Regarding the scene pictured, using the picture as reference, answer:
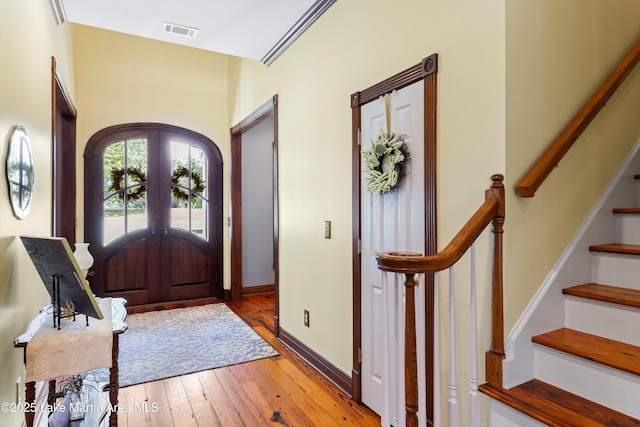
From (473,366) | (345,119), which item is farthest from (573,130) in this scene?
(345,119)

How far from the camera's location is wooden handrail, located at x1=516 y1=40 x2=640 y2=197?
1.49 metres

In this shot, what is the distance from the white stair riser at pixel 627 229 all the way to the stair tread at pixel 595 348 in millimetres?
633

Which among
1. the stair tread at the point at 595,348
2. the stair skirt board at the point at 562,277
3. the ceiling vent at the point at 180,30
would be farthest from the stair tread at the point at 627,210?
the ceiling vent at the point at 180,30

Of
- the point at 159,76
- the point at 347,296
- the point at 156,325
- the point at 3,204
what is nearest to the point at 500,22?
the point at 347,296

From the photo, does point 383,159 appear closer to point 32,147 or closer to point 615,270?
point 615,270

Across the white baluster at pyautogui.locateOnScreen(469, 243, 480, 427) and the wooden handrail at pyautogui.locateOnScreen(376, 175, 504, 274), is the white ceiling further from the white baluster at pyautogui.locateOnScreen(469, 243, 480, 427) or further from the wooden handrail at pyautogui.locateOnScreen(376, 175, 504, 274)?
the white baluster at pyautogui.locateOnScreen(469, 243, 480, 427)

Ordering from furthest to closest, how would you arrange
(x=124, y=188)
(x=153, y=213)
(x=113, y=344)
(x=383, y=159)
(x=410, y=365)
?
(x=153, y=213) < (x=124, y=188) < (x=383, y=159) < (x=113, y=344) < (x=410, y=365)

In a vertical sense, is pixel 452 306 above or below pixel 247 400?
above

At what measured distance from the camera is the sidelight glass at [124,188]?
4664 millimetres

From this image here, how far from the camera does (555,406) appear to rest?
1363 millimetres

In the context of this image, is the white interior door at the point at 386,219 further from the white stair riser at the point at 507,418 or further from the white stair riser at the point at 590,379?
the white stair riser at the point at 590,379

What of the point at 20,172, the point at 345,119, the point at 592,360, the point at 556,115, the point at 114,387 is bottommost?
the point at 114,387

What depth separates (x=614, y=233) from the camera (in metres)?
1.92

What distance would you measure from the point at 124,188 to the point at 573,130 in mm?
4774
